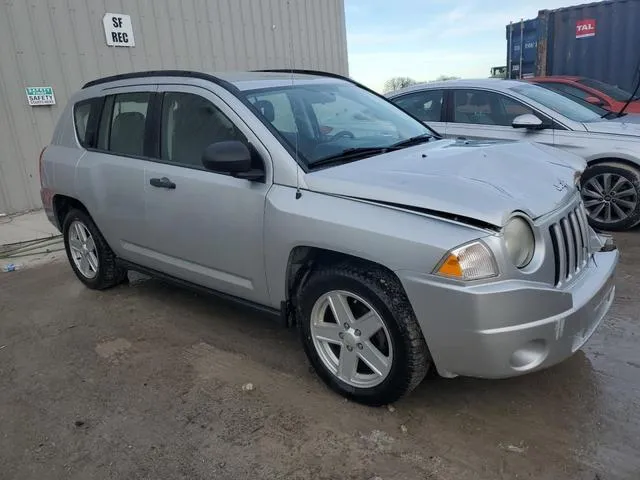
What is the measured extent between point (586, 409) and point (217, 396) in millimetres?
1938

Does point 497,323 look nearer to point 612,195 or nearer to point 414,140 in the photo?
point 414,140

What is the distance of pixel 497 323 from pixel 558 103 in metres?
4.57

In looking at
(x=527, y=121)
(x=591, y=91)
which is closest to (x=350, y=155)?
(x=527, y=121)

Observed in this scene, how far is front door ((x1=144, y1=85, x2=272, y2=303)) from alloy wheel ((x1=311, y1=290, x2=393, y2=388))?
17.7 inches

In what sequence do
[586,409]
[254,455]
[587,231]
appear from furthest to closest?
[587,231] → [586,409] → [254,455]

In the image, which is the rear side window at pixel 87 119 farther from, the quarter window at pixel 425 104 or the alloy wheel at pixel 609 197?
the alloy wheel at pixel 609 197

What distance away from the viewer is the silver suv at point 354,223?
238 centimetres

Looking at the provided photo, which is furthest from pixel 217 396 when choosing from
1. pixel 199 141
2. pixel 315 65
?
pixel 315 65

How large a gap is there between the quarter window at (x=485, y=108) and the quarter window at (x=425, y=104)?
0.71 ft

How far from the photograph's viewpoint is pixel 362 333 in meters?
2.77

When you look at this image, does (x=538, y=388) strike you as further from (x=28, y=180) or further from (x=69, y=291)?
(x=28, y=180)

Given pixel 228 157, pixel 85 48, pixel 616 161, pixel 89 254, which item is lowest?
pixel 89 254

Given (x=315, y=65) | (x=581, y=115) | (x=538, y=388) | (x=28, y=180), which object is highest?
(x=315, y=65)

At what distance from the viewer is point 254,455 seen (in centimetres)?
257
